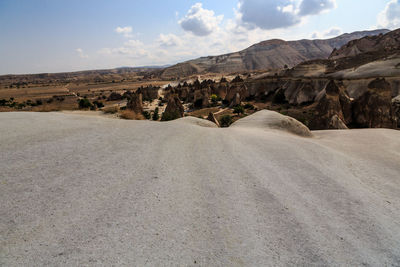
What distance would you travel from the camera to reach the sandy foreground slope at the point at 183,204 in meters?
3.21

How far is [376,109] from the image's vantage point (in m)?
20.3

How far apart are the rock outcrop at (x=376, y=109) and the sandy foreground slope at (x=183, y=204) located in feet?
54.7

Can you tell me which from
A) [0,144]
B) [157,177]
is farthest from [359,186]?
[0,144]

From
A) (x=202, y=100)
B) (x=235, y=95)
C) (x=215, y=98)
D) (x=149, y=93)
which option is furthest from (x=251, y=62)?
(x=202, y=100)

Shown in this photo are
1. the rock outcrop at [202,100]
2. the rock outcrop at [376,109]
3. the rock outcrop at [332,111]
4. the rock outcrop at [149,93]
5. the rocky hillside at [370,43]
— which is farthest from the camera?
the rocky hillside at [370,43]

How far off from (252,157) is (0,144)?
774 centimetres

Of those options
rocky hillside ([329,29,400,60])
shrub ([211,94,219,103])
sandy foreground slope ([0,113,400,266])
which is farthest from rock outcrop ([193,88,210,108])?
rocky hillside ([329,29,400,60])

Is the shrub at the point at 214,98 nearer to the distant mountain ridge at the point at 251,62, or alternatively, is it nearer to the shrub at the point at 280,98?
the shrub at the point at 280,98

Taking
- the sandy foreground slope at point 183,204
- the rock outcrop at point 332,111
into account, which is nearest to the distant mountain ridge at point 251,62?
the rock outcrop at point 332,111

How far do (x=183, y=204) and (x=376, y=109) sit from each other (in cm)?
2420

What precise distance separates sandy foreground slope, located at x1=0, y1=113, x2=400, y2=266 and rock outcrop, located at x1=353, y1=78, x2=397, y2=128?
1667 centimetres

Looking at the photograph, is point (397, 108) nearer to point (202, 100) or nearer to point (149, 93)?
point (202, 100)

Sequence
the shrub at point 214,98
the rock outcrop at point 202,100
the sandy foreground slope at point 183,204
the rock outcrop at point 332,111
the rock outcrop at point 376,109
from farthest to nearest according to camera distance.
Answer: the shrub at point 214,98, the rock outcrop at point 202,100, the rock outcrop at point 376,109, the rock outcrop at point 332,111, the sandy foreground slope at point 183,204

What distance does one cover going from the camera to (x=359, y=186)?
593 cm
